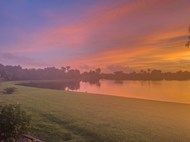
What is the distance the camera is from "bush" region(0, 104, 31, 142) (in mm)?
7789

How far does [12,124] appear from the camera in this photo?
7793 millimetres

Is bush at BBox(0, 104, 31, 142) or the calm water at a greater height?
bush at BBox(0, 104, 31, 142)

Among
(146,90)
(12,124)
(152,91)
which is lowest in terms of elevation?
(152,91)

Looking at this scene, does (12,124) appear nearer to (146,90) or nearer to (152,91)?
(152,91)

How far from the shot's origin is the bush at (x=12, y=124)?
7.79 meters

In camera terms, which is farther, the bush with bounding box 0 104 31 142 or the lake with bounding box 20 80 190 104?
the lake with bounding box 20 80 190 104

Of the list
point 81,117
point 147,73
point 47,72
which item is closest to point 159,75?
point 147,73

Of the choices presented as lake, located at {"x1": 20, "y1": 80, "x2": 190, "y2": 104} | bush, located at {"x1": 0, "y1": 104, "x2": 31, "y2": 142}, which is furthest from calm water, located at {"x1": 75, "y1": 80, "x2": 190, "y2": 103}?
bush, located at {"x1": 0, "y1": 104, "x2": 31, "y2": 142}

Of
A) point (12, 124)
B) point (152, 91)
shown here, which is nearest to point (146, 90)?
point (152, 91)

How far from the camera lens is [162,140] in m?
10.1

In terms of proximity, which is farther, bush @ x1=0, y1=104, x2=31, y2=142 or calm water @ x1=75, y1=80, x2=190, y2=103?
calm water @ x1=75, y1=80, x2=190, y2=103

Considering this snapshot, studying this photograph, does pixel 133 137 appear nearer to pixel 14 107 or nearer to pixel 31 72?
pixel 14 107

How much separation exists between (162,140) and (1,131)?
6.89 metres

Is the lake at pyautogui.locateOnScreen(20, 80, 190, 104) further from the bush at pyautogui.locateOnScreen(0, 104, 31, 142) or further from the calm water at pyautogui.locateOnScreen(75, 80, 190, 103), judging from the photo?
the bush at pyautogui.locateOnScreen(0, 104, 31, 142)
